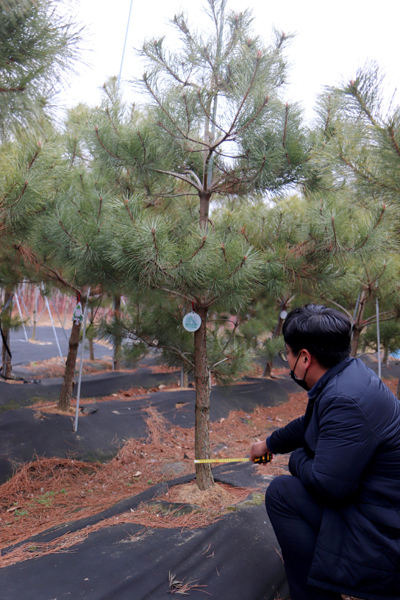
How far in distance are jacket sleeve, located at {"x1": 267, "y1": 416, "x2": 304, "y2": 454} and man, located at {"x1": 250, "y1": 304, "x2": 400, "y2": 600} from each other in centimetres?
22

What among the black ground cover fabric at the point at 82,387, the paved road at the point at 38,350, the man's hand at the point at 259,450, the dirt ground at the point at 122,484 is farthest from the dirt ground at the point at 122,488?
the paved road at the point at 38,350

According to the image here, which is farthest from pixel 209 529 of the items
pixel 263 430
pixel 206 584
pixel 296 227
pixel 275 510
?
pixel 263 430

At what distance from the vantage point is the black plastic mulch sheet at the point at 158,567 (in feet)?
4.66

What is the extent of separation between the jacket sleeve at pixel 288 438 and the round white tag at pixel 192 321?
3.20 ft

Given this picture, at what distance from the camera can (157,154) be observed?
8.27ft

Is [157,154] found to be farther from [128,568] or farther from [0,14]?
[128,568]

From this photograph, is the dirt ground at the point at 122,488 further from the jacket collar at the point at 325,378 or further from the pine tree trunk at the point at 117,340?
the jacket collar at the point at 325,378

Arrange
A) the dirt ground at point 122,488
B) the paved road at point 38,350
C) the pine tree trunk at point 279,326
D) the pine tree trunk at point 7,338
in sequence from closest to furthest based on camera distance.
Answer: the dirt ground at point 122,488, the pine tree trunk at point 7,338, the pine tree trunk at point 279,326, the paved road at point 38,350

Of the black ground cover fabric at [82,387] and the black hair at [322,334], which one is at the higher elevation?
the black hair at [322,334]

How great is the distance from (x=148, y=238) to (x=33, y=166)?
0.80m

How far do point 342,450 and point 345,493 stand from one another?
0.39 ft

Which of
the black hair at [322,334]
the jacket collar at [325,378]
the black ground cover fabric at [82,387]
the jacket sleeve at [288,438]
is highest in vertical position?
the black hair at [322,334]

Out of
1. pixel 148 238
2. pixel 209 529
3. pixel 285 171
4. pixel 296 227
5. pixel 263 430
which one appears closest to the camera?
pixel 209 529

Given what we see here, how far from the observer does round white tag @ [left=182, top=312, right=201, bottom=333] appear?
8.05 ft
